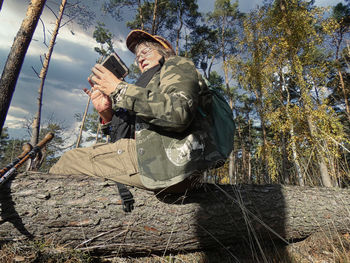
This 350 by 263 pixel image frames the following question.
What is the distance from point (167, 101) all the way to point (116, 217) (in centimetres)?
111

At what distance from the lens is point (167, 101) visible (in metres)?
1.29

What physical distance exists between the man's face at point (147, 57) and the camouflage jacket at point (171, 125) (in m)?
0.56

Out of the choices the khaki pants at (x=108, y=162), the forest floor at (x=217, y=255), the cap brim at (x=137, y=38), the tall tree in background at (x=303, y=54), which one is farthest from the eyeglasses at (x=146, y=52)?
the tall tree in background at (x=303, y=54)

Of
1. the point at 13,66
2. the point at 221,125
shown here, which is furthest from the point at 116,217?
the point at 13,66

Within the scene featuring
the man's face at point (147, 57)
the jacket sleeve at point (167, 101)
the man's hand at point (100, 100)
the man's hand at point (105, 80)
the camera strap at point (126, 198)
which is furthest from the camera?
the man's face at point (147, 57)

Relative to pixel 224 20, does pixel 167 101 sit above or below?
below

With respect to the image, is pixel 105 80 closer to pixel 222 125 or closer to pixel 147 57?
pixel 147 57

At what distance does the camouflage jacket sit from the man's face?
558mm

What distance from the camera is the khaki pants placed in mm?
1668

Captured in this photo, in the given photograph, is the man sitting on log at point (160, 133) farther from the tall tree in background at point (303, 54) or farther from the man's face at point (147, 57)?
the tall tree in background at point (303, 54)

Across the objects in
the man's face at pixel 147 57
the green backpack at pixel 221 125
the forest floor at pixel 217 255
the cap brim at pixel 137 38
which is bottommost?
the forest floor at pixel 217 255

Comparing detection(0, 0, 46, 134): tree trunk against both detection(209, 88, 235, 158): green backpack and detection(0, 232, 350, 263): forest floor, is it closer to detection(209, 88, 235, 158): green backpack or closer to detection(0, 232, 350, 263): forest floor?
detection(0, 232, 350, 263): forest floor

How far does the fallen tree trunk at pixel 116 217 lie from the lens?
59.8 inches

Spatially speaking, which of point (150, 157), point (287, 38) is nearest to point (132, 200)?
point (150, 157)
